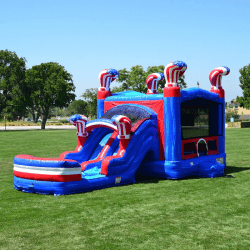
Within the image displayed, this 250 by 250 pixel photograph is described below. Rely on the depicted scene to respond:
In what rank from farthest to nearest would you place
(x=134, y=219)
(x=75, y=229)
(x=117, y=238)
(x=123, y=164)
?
1. (x=123, y=164)
2. (x=134, y=219)
3. (x=75, y=229)
4. (x=117, y=238)

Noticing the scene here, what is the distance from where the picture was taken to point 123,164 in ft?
31.6

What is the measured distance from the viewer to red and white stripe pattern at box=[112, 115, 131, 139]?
377 inches

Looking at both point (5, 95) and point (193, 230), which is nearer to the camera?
point (193, 230)

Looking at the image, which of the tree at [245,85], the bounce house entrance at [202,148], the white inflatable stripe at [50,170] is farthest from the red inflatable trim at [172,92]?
the tree at [245,85]

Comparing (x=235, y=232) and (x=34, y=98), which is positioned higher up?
(x=34, y=98)

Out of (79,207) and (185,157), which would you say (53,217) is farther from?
(185,157)

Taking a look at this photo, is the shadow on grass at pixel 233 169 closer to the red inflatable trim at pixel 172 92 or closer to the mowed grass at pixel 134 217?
the mowed grass at pixel 134 217

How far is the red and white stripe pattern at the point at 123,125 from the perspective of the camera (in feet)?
31.4

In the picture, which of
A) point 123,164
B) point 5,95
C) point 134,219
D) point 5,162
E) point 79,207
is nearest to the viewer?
point 134,219

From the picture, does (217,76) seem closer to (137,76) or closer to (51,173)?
(51,173)

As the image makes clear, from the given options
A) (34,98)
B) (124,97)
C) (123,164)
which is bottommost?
(123,164)

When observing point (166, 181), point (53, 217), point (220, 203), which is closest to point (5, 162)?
point (166, 181)

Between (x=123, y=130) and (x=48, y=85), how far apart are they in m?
39.2

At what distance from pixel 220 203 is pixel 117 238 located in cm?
294
